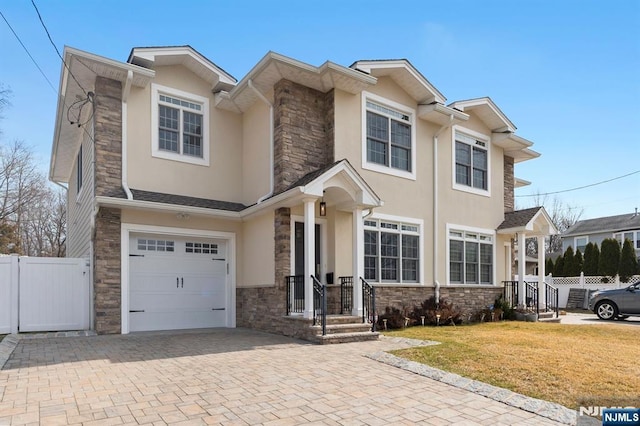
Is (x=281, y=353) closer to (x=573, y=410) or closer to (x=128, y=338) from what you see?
(x=128, y=338)

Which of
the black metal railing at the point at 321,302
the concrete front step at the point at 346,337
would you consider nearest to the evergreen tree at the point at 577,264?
the concrete front step at the point at 346,337

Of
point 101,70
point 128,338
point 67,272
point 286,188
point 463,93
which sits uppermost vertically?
point 463,93

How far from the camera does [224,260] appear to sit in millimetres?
11836

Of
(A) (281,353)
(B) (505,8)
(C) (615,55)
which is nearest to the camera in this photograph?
(A) (281,353)

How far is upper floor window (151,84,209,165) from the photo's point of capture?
436 inches

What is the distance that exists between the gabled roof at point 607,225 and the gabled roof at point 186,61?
32472 millimetres

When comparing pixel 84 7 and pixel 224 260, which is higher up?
pixel 84 7

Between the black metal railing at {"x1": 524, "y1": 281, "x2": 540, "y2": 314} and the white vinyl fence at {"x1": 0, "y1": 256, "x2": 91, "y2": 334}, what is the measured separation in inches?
523

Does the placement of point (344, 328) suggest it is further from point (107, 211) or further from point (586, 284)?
point (586, 284)

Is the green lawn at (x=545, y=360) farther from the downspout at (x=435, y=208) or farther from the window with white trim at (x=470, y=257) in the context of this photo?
the window with white trim at (x=470, y=257)

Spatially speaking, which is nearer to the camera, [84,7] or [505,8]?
[84,7]

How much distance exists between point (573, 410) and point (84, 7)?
31.5 feet

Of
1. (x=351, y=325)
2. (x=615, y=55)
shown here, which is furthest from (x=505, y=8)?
(x=351, y=325)

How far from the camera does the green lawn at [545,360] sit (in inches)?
205
